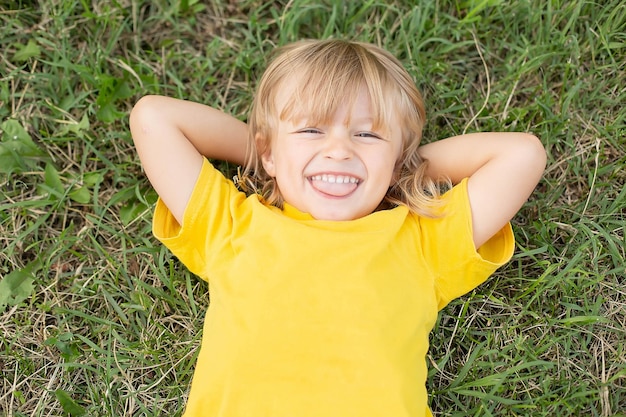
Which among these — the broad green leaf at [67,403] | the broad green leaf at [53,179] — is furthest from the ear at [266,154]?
the broad green leaf at [67,403]

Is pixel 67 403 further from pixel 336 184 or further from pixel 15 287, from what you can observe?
pixel 336 184

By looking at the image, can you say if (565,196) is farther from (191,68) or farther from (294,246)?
(191,68)

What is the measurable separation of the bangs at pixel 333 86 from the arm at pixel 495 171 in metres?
0.42

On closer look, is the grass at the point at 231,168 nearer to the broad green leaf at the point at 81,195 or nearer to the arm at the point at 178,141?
the broad green leaf at the point at 81,195

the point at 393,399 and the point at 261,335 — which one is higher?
the point at 261,335

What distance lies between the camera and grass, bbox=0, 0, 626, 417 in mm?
2639

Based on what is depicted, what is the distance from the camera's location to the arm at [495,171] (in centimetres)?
235

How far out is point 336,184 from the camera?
2.27m

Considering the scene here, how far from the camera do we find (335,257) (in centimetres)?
225

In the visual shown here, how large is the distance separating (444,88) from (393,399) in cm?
152

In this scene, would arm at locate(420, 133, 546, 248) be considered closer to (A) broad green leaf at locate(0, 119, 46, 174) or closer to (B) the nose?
(B) the nose

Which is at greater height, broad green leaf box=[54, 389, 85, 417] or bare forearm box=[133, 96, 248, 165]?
bare forearm box=[133, 96, 248, 165]

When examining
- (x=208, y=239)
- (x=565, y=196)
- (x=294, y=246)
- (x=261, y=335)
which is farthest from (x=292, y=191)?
(x=565, y=196)

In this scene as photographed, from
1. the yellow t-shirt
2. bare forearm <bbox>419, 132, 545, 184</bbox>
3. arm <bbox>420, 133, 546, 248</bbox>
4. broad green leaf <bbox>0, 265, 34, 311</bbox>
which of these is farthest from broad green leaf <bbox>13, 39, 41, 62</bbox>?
arm <bbox>420, 133, 546, 248</bbox>
